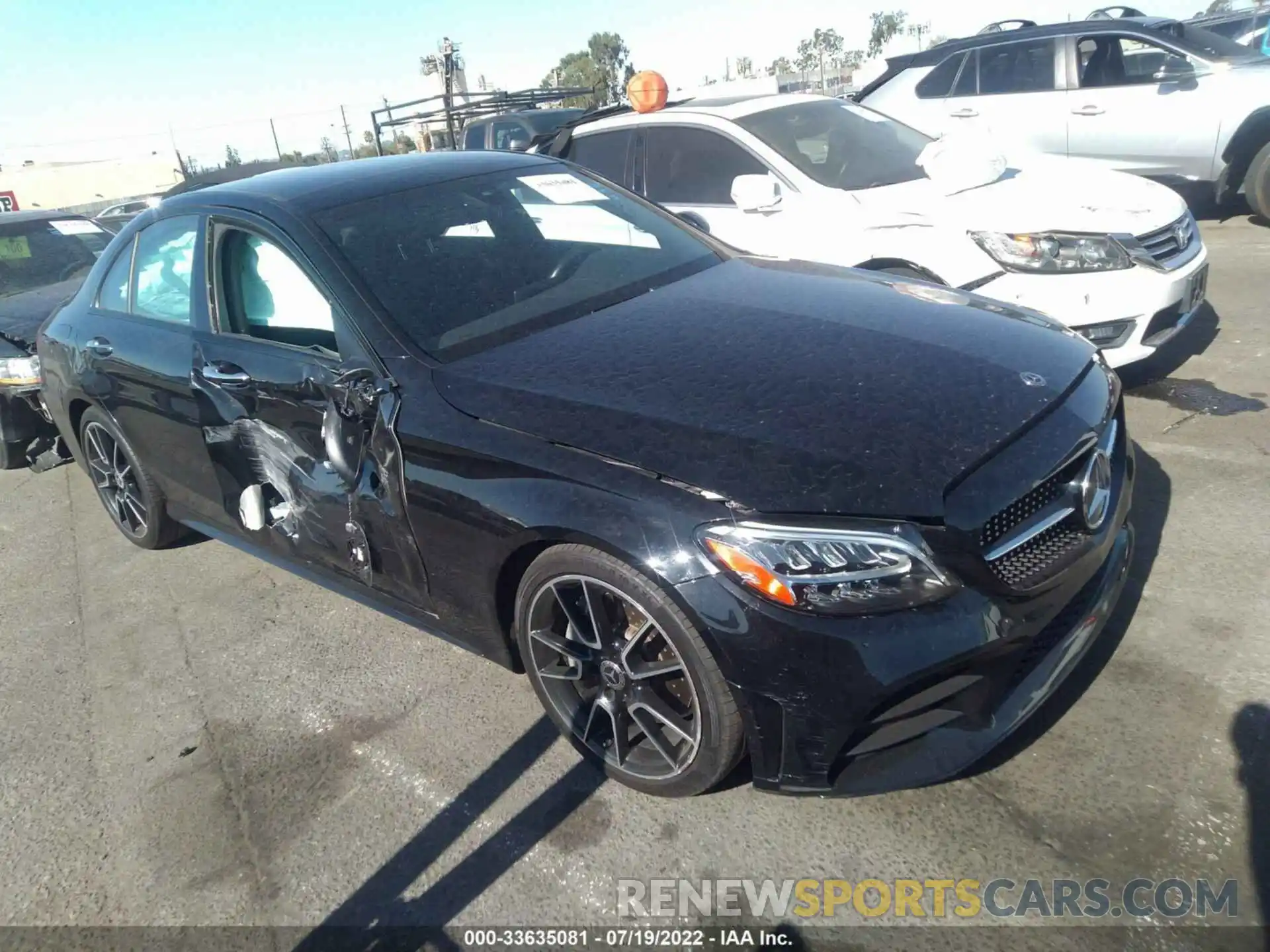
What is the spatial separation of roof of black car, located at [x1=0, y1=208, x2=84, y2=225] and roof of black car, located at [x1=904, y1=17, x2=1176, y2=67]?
25.6 ft

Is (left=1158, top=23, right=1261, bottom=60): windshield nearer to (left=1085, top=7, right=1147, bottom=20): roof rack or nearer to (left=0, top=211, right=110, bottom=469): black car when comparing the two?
(left=1085, top=7, right=1147, bottom=20): roof rack

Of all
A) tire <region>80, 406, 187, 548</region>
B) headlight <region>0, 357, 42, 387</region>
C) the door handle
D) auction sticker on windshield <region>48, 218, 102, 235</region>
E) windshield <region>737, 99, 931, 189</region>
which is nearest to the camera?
the door handle

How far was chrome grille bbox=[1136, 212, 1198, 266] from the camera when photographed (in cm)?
442

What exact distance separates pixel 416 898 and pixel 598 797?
529 millimetres

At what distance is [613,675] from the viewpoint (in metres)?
2.42

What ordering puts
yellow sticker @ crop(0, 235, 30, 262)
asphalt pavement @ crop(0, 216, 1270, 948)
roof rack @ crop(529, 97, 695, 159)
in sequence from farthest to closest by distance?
yellow sticker @ crop(0, 235, 30, 262), roof rack @ crop(529, 97, 695, 159), asphalt pavement @ crop(0, 216, 1270, 948)

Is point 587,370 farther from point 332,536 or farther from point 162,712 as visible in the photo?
point 162,712

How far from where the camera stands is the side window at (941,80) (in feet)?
29.2

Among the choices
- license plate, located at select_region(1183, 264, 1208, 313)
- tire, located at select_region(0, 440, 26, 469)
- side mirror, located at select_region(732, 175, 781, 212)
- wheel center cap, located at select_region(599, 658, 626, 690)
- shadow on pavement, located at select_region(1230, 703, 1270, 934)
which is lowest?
tire, located at select_region(0, 440, 26, 469)

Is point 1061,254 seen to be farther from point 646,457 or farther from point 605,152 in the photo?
point 646,457

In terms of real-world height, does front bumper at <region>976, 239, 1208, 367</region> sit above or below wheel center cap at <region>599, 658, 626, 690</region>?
above

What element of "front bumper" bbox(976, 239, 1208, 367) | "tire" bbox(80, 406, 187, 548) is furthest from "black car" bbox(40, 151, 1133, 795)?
"front bumper" bbox(976, 239, 1208, 367)

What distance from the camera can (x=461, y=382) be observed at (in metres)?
2.57

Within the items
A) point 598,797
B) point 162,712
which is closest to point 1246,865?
point 598,797
